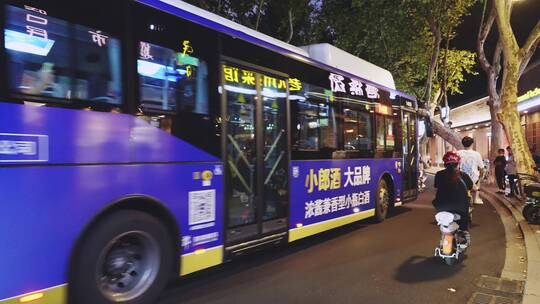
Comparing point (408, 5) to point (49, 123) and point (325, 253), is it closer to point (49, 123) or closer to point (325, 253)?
point (325, 253)

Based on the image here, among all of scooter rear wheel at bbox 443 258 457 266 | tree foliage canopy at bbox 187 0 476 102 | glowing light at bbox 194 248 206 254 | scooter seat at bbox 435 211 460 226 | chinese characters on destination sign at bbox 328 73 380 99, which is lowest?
scooter rear wheel at bbox 443 258 457 266

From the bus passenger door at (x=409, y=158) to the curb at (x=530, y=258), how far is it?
2466 mm

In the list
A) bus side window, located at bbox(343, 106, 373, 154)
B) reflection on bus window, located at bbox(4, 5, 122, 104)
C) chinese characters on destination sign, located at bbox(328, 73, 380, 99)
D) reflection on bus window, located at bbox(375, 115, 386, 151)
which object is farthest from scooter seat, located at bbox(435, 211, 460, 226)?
reflection on bus window, located at bbox(4, 5, 122, 104)

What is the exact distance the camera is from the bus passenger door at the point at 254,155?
239 inches

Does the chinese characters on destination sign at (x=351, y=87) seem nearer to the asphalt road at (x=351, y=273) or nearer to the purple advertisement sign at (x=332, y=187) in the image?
the purple advertisement sign at (x=332, y=187)

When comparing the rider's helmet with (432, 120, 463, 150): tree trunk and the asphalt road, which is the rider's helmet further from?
(432, 120, 463, 150): tree trunk

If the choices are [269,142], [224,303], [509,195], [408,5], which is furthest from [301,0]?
[224,303]

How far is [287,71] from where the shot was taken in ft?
23.9

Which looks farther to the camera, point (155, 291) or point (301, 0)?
point (301, 0)

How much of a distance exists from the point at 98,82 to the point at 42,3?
2.68 ft

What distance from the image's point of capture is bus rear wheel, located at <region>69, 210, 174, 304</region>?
4297 millimetres

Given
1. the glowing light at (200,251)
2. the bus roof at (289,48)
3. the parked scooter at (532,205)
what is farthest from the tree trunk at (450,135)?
the glowing light at (200,251)

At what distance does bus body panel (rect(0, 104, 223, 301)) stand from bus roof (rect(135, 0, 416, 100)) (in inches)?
59.1

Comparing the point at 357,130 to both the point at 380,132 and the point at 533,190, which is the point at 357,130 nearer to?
the point at 380,132
